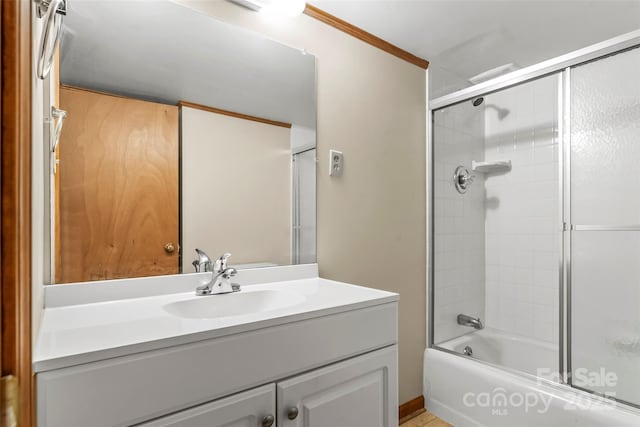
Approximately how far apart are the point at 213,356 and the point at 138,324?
21cm

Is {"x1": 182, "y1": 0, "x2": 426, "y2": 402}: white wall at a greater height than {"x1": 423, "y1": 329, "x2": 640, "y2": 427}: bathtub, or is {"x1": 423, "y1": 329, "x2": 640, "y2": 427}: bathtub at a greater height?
{"x1": 182, "y1": 0, "x2": 426, "y2": 402}: white wall

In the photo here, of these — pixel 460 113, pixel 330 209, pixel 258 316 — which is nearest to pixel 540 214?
pixel 460 113

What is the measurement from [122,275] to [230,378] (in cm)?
58

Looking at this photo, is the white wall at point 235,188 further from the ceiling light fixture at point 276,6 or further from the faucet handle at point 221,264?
the ceiling light fixture at point 276,6

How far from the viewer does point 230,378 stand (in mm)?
843

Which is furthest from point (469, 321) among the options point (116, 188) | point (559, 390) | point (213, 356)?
point (116, 188)

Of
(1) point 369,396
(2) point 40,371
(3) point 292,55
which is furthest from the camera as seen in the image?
(3) point 292,55

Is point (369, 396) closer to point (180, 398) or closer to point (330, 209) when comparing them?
point (180, 398)

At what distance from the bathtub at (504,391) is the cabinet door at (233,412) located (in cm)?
131

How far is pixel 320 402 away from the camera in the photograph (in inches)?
39.7

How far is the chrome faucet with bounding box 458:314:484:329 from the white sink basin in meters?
1.46

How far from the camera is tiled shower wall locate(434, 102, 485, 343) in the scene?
2.18m

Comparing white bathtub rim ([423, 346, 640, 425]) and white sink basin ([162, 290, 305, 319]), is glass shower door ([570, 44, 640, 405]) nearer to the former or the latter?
white bathtub rim ([423, 346, 640, 425])

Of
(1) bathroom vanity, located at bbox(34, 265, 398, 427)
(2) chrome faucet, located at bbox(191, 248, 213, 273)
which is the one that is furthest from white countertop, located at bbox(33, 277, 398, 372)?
(2) chrome faucet, located at bbox(191, 248, 213, 273)
